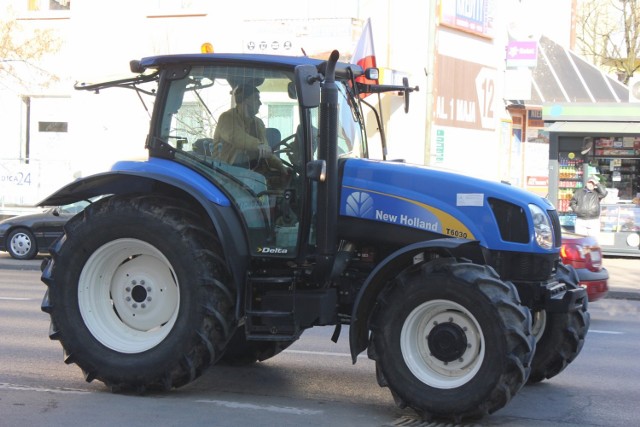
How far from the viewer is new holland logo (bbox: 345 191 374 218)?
6441 mm

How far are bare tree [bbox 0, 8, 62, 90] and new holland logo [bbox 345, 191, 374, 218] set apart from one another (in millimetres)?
18097

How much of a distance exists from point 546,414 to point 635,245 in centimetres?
1506

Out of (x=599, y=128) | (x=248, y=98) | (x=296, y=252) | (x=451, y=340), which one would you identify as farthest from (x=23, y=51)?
(x=451, y=340)

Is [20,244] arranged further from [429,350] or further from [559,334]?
[429,350]

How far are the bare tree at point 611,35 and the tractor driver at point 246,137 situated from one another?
30.3 m

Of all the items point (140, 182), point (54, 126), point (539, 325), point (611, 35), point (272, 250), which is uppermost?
point (611, 35)

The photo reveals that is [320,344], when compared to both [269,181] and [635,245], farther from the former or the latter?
[635,245]

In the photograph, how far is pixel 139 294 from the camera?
6930 millimetres

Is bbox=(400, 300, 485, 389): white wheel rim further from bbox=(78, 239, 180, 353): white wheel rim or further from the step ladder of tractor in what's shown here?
bbox=(78, 239, 180, 353): white wheel rim

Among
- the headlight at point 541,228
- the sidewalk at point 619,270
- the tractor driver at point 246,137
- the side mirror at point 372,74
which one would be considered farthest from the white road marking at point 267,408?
the sidewalk at point 619,270

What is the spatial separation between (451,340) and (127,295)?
102 inches

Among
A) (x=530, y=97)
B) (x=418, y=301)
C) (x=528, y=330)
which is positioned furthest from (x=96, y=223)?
(x=530, y=97)

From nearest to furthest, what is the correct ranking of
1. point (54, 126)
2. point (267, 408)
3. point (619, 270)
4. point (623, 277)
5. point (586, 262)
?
1. point (267, 408)
2. point (586, 262)
3. point (623, 277)
4. point (619, 270)
5. point (54, 126)

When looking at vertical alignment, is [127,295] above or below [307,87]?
below
